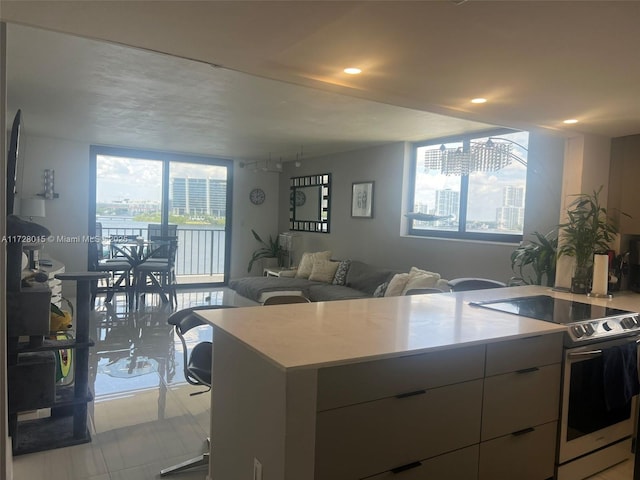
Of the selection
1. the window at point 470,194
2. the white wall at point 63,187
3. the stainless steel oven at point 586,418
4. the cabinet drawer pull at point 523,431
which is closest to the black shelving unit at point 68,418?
the cabinet drawer pull at point 523,431

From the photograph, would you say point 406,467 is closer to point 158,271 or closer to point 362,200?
point 362,200

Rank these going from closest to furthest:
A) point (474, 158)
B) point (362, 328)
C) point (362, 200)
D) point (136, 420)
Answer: point (362, 328)
point (136, 420)
point (474, 158)
point (362, 200)

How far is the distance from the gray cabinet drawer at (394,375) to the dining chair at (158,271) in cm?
520

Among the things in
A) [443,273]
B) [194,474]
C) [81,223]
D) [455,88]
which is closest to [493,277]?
[443,273]

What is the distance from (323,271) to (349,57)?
454 centimetres

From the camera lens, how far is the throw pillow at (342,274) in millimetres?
6047

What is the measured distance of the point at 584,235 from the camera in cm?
316

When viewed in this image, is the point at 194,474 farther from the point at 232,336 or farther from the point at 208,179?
the point at 208,179

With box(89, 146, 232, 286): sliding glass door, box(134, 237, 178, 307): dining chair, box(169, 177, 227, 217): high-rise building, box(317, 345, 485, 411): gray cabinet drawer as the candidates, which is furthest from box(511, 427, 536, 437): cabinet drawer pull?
box(169, 177, 227, 217): high-rise building

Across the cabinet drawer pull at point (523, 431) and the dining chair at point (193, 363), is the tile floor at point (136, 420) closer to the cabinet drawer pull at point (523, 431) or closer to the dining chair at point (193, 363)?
the dining chair at point (193, 363)

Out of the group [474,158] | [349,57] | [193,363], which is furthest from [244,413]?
[474,158]

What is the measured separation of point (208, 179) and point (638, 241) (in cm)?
659

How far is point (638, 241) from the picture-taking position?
133 inches

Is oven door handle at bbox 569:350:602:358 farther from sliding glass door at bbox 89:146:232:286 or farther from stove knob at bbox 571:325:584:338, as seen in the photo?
sliding glass door at bbox 89:146:232:286
